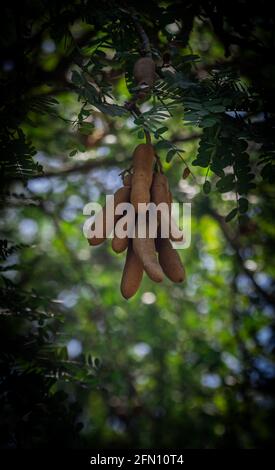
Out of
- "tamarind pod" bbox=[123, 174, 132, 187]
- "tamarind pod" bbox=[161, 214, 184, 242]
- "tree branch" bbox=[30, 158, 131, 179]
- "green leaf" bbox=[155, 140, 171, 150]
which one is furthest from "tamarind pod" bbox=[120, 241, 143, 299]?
"tree branch" bbox=[30, 158, 131, 179]

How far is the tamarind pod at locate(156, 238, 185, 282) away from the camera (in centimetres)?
121

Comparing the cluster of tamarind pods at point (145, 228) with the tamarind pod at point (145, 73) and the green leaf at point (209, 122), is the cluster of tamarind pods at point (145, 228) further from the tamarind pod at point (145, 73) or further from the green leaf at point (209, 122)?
the green leaf at point (209, 122)

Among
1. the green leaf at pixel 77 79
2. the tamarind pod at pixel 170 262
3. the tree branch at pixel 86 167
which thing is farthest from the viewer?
the tree branch at pixel 86 167

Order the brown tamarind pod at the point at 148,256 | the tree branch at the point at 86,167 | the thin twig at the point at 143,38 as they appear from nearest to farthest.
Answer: the brown tamarind pod at the point at 148,256 < the thin twig at the point at 143,38 < the tree branch at the point at 86,167

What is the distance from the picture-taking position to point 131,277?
1188mm

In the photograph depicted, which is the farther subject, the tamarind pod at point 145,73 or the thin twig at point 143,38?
the thin twig at point 143,38

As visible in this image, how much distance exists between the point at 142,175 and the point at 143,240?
216 mm

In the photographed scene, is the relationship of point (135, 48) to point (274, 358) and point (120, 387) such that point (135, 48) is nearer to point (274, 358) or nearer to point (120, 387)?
point (120, 387)

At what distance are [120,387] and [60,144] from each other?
1.80m

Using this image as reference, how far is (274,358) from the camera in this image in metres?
3.42

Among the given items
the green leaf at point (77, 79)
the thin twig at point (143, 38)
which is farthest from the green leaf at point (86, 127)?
the thin twig at point (143, 38)

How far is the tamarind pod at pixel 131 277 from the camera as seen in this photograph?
118cm

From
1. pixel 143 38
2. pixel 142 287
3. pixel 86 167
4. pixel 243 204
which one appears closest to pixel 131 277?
pixel 243 204

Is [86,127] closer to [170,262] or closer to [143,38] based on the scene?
[143,38]
